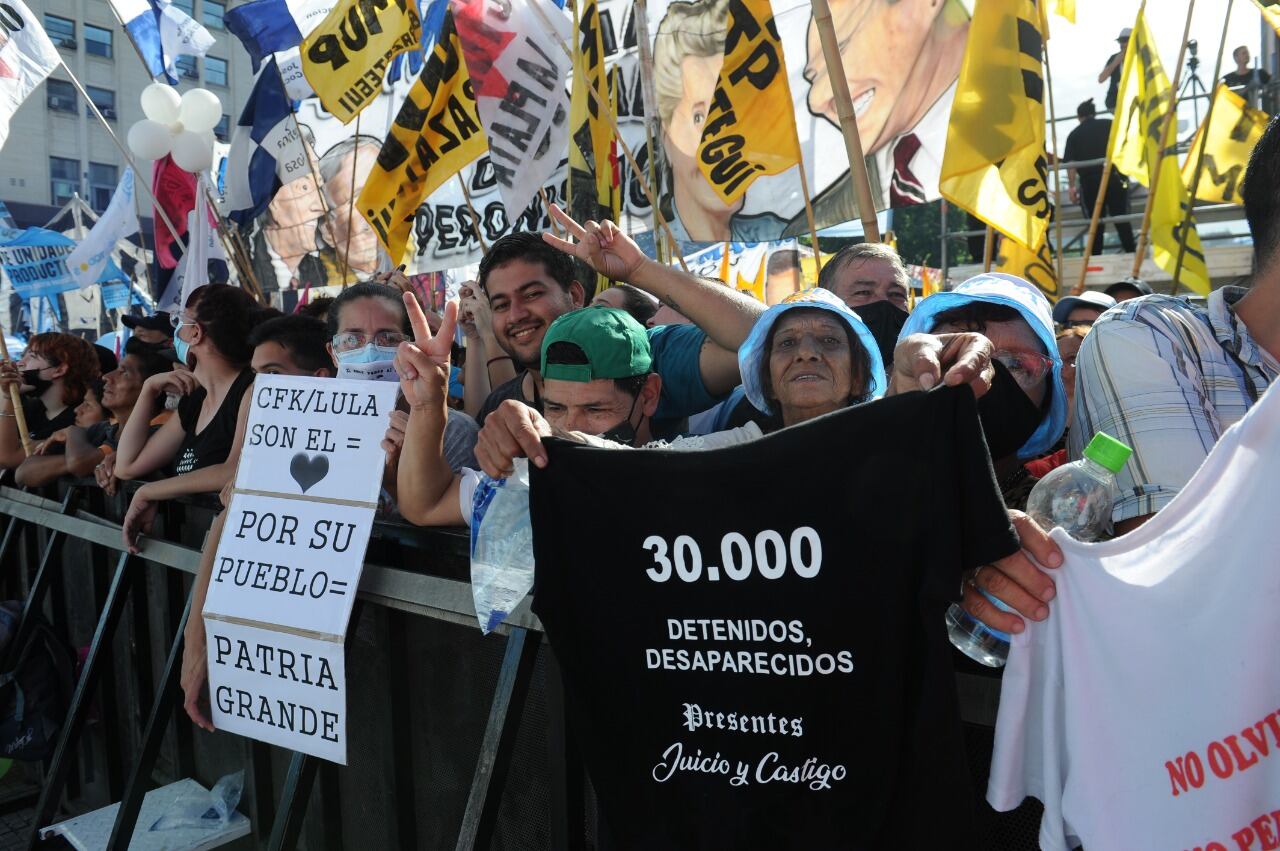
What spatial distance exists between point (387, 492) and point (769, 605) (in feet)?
5.47

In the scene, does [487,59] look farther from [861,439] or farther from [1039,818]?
[1039,818]

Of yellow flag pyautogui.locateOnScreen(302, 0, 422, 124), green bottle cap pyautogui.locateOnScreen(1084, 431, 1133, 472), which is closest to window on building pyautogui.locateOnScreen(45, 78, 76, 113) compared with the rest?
yellow flag pyautogui.locateOnScreen(302, 0, 422, 124)

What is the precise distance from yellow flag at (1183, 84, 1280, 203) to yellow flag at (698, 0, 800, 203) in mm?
2819

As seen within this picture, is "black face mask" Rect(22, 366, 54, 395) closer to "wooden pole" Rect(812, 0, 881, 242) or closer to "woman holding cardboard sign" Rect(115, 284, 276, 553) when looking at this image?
"woman holding cardboard sign" Rect(115, 284, 276, 553)

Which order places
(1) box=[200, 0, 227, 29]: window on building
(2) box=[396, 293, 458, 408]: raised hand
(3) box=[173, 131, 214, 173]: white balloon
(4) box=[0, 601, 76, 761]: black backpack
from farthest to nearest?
1. (1) box=[200, 0, 227, 29]: window on building
2. (3) box=[173, 131, 214, 173]: white balloon
3. (4) box=[0, 601, 76, 761]: black backpack
4. (2) box=[396, 293, 458, 408]: raised hand

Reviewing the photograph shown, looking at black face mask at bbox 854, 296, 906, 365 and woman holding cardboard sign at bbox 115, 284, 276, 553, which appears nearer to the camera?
black face mask at bbox 854, 296, 906, 365

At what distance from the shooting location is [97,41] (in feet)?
131

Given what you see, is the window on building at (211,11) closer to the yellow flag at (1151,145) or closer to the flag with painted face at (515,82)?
the flag with painted face at (515,82)

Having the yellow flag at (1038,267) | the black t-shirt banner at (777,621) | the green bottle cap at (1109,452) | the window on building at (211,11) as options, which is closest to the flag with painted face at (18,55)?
the yellow flag at (1038,267)

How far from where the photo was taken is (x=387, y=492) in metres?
3.11

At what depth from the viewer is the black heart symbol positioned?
2949 mm

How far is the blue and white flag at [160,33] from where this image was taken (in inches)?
342

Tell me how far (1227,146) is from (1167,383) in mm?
4950

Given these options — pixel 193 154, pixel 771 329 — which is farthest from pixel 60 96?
pixel 771 329
